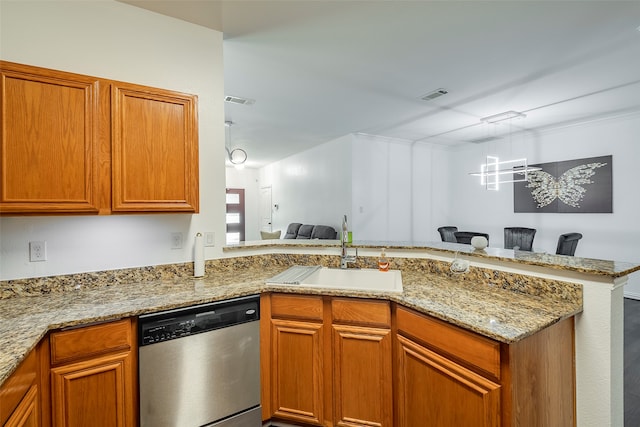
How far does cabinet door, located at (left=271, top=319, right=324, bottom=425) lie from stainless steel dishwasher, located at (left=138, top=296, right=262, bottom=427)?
120mm

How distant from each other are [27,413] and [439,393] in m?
1.61

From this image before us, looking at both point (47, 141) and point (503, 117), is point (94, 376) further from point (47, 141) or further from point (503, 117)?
point (503, 117)

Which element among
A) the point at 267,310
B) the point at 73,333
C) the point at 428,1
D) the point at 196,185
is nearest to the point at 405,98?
the point at 428,1

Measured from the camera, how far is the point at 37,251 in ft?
5.54

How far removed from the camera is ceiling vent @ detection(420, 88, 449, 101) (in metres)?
3.44

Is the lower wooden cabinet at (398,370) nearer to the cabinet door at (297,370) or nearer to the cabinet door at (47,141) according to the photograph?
the cabinet door at (297,370)

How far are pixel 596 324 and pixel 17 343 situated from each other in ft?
7.54

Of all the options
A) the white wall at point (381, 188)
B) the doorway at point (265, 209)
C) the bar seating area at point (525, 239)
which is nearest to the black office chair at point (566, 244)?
the bar seating area at point (525, 239)

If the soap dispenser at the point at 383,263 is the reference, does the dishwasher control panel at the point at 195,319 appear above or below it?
below

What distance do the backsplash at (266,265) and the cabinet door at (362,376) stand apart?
2.12ft

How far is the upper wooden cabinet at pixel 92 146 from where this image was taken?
143 centimetres

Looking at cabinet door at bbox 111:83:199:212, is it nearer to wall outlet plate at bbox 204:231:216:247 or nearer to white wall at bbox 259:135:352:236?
wall outlet plate at bbox 204:231:216:247

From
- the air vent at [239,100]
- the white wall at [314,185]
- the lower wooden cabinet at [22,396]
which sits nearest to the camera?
the lower wooden cabinet at [22,396]

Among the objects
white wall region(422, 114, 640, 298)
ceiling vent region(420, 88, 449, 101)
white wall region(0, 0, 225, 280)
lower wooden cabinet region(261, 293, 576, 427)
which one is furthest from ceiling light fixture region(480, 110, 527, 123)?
white wall region(0, 0, 225, 280)
